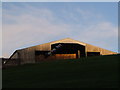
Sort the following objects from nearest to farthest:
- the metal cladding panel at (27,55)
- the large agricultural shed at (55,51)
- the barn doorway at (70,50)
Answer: the metal cladding panel at (27,55)
the large agricultural shed at (55,51)
the barn doorway at (70,50)

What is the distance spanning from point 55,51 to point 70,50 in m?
6.84

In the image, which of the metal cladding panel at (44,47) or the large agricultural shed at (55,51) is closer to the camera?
the large agricultural shed at (55,51)

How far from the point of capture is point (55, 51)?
46250mm

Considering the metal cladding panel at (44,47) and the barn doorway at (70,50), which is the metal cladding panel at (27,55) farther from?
the barn doorway at (70,50)

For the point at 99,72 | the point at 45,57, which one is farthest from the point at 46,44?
the point at 99,72

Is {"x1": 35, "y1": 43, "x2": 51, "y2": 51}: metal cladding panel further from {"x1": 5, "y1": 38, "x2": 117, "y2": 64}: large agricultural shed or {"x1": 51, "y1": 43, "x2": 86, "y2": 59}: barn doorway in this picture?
{"x1": 51, "y1": 43, "x2": 86, "y2": 59}: barn doorway

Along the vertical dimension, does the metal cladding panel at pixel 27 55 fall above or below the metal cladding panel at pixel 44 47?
below

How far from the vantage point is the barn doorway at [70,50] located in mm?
47344

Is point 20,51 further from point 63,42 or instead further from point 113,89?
point 113,89

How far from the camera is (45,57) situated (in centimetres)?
4406

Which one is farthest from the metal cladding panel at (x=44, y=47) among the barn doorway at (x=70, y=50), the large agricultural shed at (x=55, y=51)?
the barn doorway at (x=70, y=50)

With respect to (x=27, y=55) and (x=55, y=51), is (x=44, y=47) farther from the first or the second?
(x=27, y=55)

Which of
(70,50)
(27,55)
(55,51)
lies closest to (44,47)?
(55,51)

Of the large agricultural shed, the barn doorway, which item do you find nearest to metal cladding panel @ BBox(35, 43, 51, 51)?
the large agricultural shed
